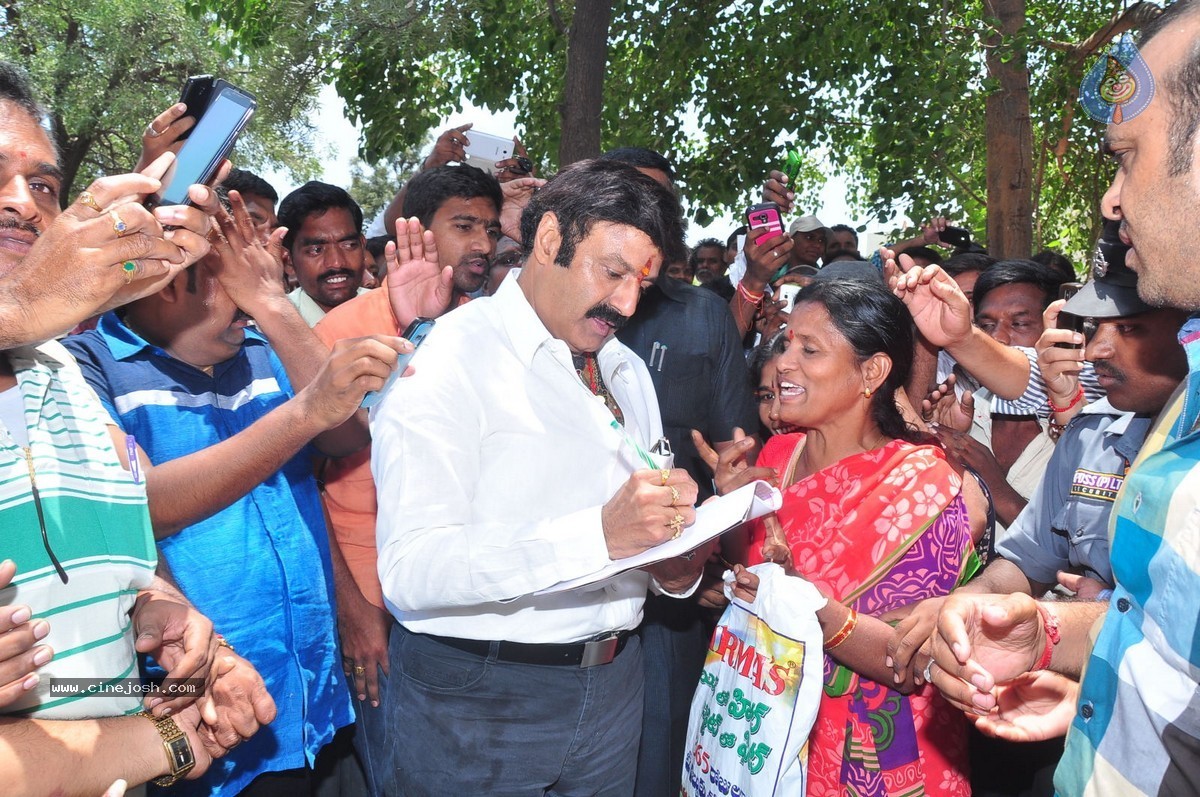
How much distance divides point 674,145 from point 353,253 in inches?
199

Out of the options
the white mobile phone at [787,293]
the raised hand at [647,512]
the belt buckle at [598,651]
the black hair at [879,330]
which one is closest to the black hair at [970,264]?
the white mobile phone at [787,293]

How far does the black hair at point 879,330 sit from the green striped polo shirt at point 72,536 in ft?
6.74

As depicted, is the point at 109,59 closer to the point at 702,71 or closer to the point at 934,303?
the point at 702,71

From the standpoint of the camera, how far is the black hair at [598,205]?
238cm

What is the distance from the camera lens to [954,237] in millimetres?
6082

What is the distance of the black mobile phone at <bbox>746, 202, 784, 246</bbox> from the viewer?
395 centimetres

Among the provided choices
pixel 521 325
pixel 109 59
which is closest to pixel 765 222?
pixel 521 325

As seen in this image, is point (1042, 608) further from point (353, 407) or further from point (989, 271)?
A: point (989, 271)

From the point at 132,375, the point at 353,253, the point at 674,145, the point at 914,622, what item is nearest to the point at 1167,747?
the point at 914,622

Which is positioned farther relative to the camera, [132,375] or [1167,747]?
[132,375]

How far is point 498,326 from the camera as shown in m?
2.32

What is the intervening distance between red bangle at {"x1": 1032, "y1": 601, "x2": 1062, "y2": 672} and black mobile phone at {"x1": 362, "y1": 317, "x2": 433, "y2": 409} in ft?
4.67

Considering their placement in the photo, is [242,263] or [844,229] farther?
[844,229]

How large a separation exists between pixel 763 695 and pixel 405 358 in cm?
124
